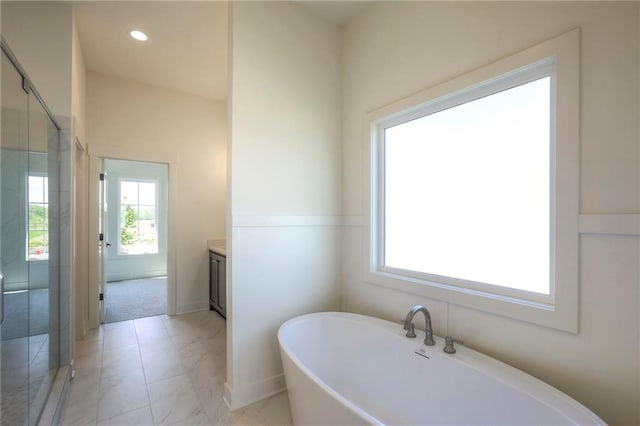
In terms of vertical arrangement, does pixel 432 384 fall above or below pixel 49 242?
below

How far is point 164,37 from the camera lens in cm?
273

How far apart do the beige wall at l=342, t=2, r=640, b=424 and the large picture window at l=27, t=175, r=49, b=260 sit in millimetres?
2615

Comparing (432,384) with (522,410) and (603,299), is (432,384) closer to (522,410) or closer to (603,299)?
(522,410)

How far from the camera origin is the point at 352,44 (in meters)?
2.52

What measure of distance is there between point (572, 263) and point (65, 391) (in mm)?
3249

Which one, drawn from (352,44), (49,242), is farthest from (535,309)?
(49,242)

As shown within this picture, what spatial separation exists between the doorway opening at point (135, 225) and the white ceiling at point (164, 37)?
2.96 metres

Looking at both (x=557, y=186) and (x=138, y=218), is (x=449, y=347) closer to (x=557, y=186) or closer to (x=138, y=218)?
(x=557, y=186)

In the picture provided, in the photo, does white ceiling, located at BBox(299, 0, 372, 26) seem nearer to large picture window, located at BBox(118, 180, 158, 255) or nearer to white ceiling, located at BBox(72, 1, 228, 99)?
white ceiling, located at BBox(72, 1, 228, 99)

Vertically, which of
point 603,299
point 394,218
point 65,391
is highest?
point 394,218

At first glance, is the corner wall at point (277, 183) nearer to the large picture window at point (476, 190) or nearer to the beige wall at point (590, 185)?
the large picture window at point (476, 190)

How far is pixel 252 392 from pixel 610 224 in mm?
2267

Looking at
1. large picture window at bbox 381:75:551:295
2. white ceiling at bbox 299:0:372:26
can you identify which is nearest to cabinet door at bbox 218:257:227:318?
large picture window at bbox 381:75:551:295

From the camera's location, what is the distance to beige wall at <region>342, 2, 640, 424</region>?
46.1 inches
